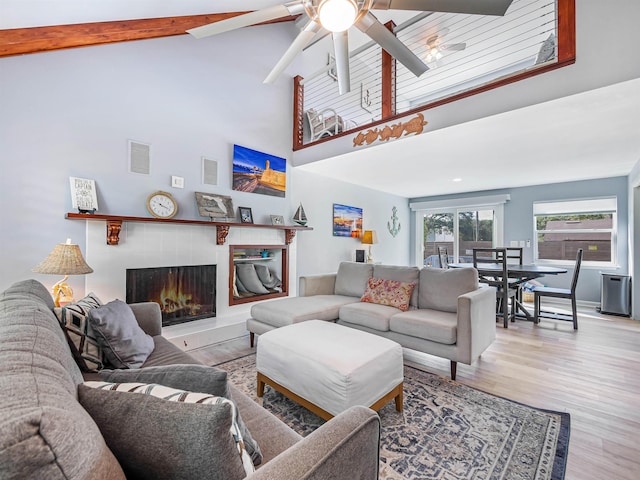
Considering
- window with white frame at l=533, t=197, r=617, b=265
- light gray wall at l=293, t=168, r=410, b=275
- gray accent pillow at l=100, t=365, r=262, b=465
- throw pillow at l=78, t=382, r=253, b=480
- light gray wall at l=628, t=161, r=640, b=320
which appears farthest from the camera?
window with white frame at l=533, t=197, r=617, b=265

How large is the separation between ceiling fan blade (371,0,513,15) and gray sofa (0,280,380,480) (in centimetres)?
218

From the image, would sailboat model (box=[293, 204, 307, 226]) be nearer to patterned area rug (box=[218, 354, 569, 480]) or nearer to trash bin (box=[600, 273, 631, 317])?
patterned area rug (box=[218, 354, 569, 480])

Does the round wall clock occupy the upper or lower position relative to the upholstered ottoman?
upper

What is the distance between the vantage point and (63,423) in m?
0.44

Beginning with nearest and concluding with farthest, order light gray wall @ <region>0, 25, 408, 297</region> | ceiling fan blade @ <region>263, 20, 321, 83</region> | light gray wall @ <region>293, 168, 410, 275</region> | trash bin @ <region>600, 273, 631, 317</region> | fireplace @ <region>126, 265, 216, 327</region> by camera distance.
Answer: ceiling fan blade @ <region>263, 20, 321, 83</region>, light gray wall @ <region>0, 25, 408, 297</region>, fireplace @ <region>126, 265, 216, 327</region>, trash bin @ <region>600, 273, 631, 317</region>, light gray wall @ <region>293, 168, 410, 275</region>

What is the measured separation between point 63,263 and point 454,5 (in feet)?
10.2

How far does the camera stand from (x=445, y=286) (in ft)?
9.26

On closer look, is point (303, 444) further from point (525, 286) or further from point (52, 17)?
point (525, 286)

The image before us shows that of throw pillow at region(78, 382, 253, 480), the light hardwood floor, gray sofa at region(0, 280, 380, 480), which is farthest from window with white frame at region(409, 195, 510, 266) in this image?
throw pillow at region(78, 382, 253, 480)

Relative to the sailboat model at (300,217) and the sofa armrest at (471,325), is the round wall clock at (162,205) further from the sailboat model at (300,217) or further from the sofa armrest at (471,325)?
the sofa armrest at (471,325)

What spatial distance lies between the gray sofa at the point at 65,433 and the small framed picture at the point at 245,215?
2.67m

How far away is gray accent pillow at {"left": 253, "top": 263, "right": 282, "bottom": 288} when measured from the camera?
4.08 m

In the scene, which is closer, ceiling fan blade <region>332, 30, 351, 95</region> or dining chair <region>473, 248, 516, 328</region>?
ceiling fan blade <region>332, 30, 351, 95</region>

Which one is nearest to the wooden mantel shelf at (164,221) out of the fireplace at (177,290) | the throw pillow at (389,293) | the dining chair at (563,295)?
the fireplace at (177,290)
